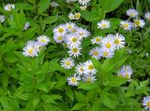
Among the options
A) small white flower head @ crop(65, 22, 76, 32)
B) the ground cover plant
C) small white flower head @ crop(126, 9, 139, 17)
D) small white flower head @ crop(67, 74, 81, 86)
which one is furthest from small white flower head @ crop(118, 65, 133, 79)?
small white flower head @ crop(126, 9, 139, 17)

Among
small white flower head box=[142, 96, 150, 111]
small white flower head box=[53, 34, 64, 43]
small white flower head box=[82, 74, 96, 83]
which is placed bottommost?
small white flower head box=[142, 96, 150, 111]

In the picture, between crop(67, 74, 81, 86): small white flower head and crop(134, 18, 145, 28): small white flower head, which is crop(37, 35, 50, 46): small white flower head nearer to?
crop(67, 74, 81, 86): small white flower head

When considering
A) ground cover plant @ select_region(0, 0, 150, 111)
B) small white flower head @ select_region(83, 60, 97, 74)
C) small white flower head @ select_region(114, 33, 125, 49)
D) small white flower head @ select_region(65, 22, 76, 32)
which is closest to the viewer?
ground cover plant @ select_region(0, 0, 150, 111)

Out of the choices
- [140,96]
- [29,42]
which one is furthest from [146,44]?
[29,42]

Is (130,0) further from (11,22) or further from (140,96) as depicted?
(11,22)

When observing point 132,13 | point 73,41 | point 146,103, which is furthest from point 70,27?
point 146,103

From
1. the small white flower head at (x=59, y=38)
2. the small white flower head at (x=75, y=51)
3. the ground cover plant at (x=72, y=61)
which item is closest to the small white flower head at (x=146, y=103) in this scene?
the ground cover plant at (x=72, y=61)
